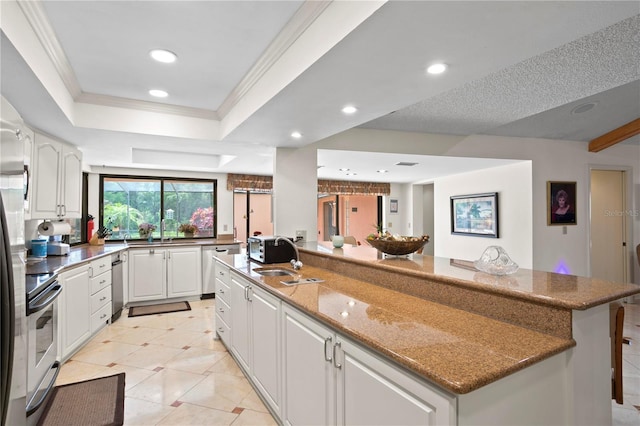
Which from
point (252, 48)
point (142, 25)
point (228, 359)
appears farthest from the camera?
point (228, 359)

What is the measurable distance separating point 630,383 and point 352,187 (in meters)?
5.33

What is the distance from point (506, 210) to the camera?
5.22 m

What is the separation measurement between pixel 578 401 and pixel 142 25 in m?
2.73

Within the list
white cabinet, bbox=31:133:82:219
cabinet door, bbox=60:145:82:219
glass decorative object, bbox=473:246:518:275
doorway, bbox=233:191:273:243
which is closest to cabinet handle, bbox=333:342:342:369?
glass decorative object, bbox=473:246:518:275

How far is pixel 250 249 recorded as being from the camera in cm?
373

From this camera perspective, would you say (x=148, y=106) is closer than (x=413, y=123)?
Yes

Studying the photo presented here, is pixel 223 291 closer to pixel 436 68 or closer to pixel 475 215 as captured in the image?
pixel 436 68

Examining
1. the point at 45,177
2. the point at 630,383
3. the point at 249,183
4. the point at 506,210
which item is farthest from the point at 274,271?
the point at 506,210

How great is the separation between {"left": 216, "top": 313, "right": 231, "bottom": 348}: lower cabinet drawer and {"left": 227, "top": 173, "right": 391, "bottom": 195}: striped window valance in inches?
119

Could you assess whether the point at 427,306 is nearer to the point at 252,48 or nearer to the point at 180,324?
the point at 252,48

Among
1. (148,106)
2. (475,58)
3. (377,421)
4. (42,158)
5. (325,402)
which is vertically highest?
(148,106)

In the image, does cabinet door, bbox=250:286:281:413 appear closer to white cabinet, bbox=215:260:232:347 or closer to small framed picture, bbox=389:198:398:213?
white cabinet, bbox=215:260:232:347

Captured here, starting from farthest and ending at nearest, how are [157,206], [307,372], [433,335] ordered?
1. [157,206]
2. [307,372]
3. [433,335]

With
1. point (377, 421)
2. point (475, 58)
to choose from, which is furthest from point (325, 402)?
point (475, 58)
